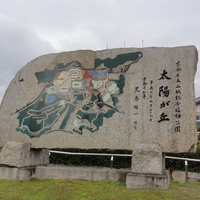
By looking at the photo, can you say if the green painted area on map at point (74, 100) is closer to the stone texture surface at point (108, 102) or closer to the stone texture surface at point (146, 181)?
the stone texture surface at point (108, 102)

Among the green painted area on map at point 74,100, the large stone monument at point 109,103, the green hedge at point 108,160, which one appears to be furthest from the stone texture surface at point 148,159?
the green hedge at point 108,160

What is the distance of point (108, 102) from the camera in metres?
5.53

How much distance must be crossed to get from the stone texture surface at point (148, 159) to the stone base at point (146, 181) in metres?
0.12

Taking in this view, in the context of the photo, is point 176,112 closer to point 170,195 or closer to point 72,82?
point 170,195

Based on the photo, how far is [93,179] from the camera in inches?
214

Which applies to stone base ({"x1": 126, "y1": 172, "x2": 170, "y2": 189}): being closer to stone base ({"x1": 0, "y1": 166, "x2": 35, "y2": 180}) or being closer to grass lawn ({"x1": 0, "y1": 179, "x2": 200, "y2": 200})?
grass lawn ({"x1": 0, "y1": 179, "x2": 200, "y2": 200})

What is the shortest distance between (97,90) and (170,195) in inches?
92.6

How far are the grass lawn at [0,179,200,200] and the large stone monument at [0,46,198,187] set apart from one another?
18.4 inches

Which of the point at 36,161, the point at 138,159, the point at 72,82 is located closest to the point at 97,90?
the point at 72,82

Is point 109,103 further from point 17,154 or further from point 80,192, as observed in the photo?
point 17,154

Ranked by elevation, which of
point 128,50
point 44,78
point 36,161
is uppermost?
point 128,50

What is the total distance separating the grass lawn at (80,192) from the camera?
172 inches

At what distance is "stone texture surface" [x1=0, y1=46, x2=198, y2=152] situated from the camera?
5.11m

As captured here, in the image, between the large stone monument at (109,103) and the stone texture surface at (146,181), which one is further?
the large stone monument at (109,103)
